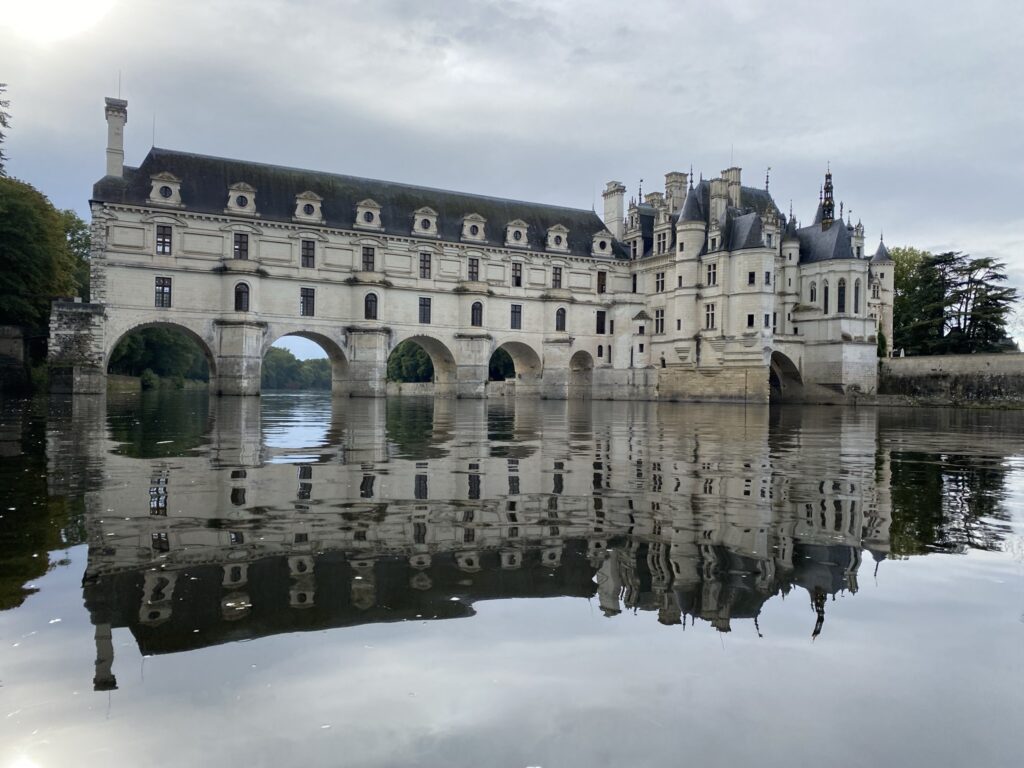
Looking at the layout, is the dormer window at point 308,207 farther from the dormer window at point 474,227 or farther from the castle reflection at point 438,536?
the castle reflection at point 438,536

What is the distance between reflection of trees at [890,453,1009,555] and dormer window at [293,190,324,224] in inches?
1513

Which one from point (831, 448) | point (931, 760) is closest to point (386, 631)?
point (931, 760)

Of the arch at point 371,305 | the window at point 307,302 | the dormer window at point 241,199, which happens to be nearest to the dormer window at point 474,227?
the arch at point 371,305

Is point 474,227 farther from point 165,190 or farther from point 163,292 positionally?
point 163,292

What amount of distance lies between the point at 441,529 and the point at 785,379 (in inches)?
2059

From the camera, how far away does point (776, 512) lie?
6918 mm

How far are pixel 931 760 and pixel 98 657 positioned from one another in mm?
3221

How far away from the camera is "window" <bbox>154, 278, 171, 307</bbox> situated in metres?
40.6

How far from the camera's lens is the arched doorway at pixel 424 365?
49.6 metres

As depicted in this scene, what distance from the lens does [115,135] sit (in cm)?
4103

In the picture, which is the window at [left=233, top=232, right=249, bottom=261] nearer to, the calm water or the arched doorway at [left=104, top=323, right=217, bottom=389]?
the arched doorway at [left=104, top=323, right=217, bottom=389]

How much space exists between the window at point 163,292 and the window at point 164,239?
146 cm

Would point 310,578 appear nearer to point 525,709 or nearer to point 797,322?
point 525,709

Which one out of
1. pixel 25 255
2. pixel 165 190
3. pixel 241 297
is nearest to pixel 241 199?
pixel 165 190
